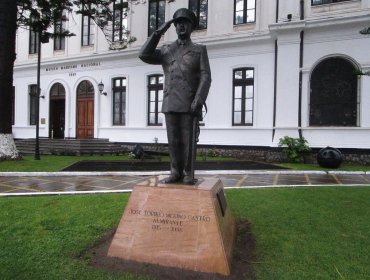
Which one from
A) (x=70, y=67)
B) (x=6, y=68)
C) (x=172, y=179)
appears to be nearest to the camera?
(x=172, y=179)

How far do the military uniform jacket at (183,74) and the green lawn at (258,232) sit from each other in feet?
6.42

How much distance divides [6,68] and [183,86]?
11.2 metres

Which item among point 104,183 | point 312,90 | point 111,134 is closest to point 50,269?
point 104,183

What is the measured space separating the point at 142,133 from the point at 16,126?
10160 mm

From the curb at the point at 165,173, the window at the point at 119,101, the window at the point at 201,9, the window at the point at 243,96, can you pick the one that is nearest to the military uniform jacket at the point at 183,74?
the curb at the point at 165,173

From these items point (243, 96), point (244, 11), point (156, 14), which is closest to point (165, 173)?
point (243, 96)

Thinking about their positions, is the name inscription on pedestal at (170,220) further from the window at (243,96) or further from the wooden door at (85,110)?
the wooden door at (85,110)

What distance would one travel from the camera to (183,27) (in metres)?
4.37

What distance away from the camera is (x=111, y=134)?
20.5 m

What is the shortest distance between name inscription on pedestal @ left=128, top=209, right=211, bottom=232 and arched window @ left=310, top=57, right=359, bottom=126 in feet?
41.7

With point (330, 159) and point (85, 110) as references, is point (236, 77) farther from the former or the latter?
point (85, 110)

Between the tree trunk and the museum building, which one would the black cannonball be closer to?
the museum building

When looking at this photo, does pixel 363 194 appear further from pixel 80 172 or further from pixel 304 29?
pixel 304 29

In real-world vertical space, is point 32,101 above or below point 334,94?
above
